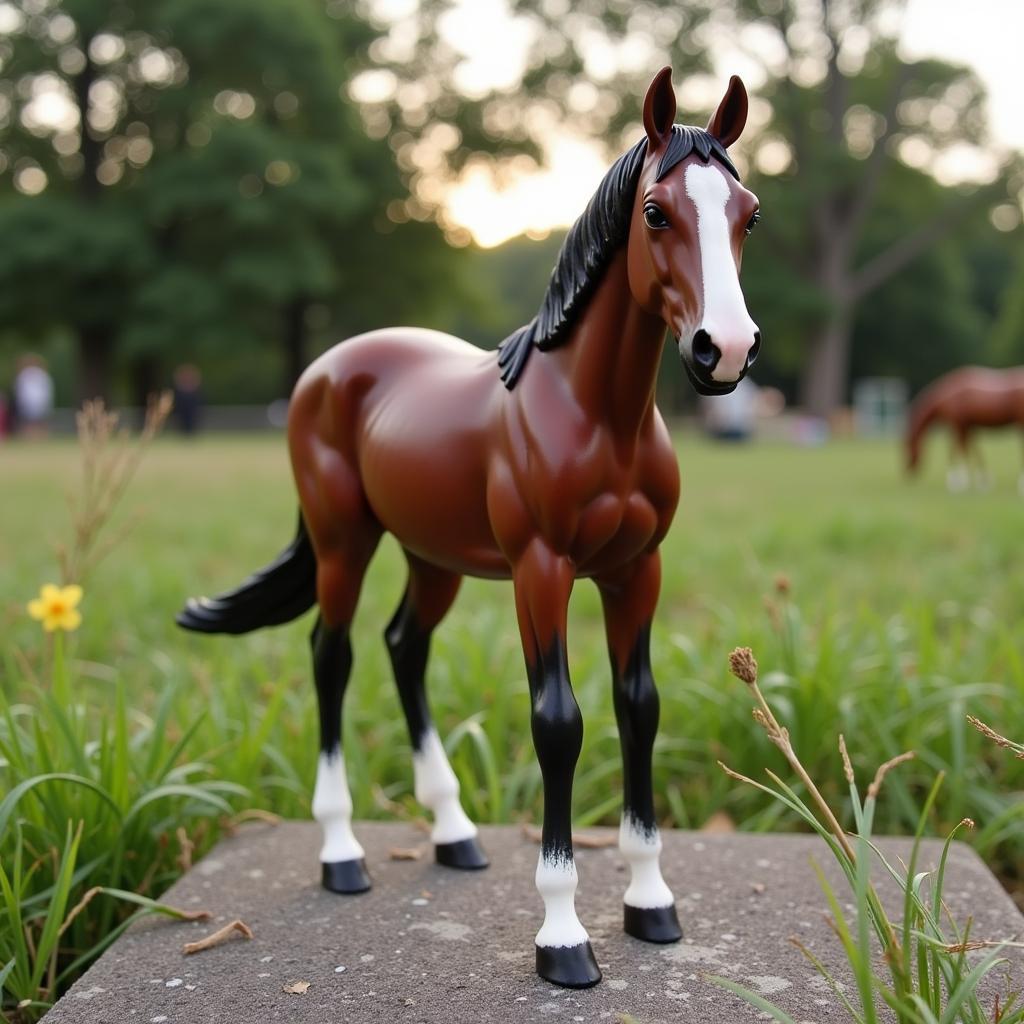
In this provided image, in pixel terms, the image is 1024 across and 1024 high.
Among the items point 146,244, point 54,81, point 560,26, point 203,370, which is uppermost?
point 560,26

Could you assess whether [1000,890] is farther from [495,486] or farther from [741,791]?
[495,486]

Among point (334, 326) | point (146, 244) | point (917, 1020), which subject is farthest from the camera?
point (334, 326)

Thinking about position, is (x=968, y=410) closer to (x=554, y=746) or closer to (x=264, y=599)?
(x=264, y=599)

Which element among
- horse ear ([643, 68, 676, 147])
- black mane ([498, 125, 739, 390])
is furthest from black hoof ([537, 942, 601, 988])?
horse ear ([643, 68, 676, 147])

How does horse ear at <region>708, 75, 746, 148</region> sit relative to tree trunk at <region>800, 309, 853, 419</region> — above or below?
above

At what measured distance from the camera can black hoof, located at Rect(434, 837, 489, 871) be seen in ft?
7.31

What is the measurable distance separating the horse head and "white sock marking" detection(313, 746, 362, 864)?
3.92 ft

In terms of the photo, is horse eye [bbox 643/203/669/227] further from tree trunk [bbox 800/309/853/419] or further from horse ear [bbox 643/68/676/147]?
tree trunk [bbox 800/309/853/419]

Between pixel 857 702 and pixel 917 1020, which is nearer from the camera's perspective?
pixel 917 1020

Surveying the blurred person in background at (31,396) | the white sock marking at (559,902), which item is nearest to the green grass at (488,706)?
the white sock marking at (559,902)

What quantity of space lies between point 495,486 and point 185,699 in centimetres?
157

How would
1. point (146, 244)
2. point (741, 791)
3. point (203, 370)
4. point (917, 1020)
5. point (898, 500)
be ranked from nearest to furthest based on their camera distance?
point (917, 1020) → point (741, 791) → point (898, 500) → point (146, 244) → point (203, 370)

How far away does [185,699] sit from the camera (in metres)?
2.97

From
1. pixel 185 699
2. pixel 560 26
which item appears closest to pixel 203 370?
pixel 560 26
